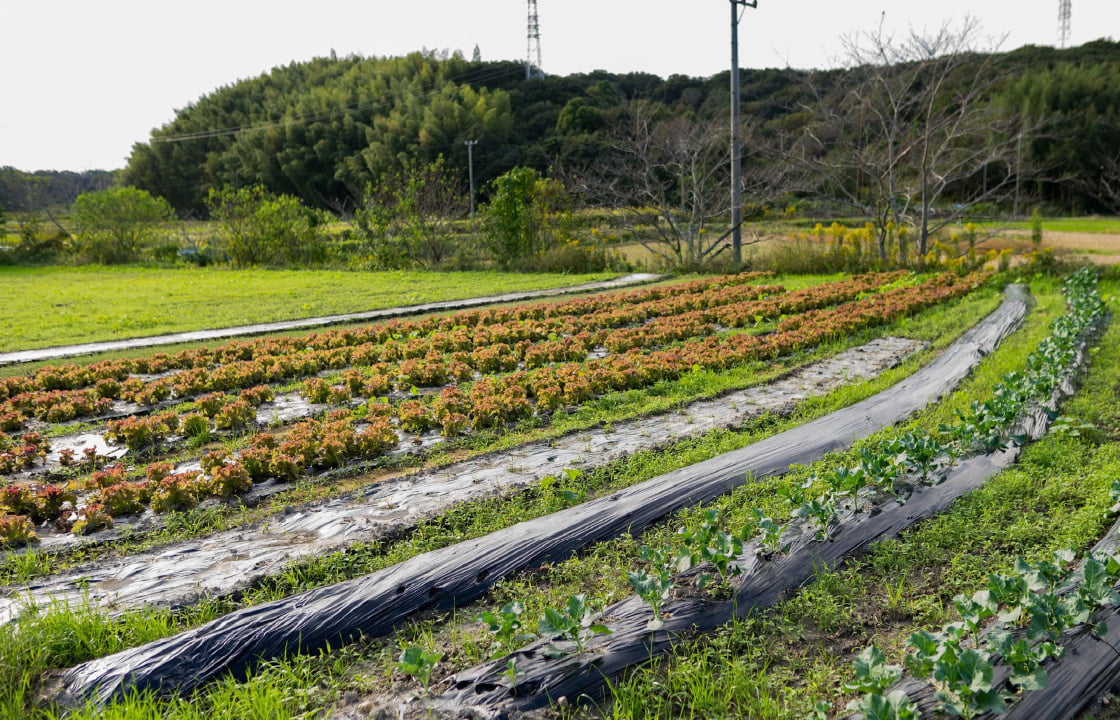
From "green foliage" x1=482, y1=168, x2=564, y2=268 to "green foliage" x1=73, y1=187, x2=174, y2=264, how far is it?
18.4 metres

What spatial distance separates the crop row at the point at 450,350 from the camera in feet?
21.0

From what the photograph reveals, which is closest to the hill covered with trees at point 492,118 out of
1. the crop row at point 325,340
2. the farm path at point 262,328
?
the crop row at point 325,340

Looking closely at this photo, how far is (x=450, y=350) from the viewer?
866cm

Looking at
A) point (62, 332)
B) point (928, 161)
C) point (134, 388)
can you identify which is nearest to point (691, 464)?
point (134, 388)

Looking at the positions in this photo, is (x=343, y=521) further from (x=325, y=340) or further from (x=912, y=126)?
(x=912, y=126)

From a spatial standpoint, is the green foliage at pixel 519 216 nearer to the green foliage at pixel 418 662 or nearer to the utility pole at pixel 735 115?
the utility pole at pixel 735 115

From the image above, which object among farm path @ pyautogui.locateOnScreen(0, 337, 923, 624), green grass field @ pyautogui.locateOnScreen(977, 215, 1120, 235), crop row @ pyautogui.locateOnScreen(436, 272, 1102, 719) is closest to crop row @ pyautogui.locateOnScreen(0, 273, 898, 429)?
farm path @ pyautogui.locateOnScreen(0, 337, 923, 624)

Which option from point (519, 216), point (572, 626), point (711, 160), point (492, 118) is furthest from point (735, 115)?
point (492, 118)

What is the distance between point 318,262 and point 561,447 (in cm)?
2193

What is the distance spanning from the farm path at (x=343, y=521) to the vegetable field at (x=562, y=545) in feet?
0.08

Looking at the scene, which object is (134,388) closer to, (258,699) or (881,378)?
(258,699)

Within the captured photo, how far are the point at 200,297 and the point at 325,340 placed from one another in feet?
25.2

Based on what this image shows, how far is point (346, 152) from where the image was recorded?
5153 cm

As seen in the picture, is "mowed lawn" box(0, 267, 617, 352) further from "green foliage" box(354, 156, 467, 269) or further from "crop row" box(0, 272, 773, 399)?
"crop row" box(0, 272, 773, 399)
